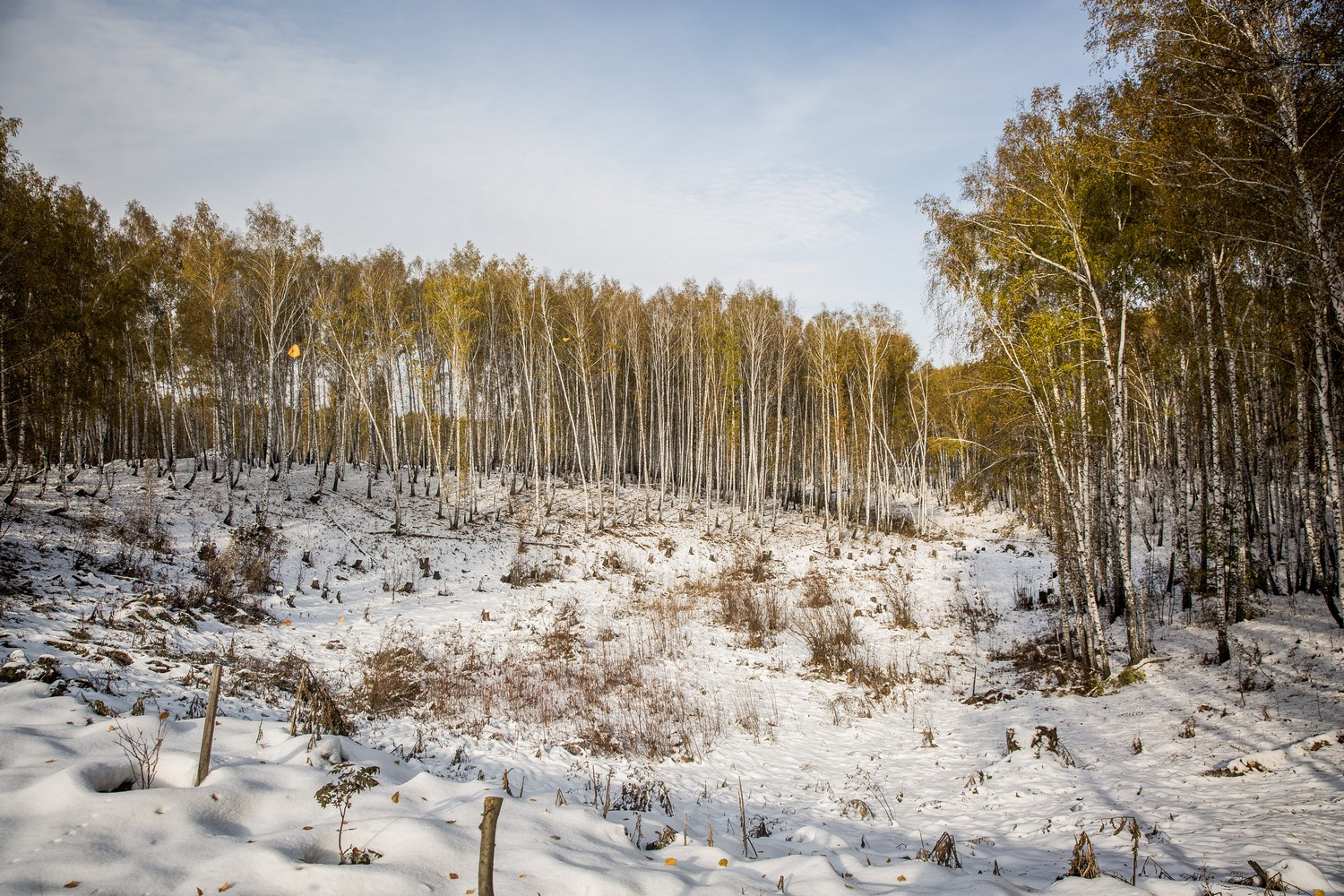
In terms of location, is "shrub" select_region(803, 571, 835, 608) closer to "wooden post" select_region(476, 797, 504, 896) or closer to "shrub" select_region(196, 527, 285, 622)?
"shrub" select_region(196, 527, 285, 622)

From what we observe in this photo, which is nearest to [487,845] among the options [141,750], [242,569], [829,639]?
[141,750]

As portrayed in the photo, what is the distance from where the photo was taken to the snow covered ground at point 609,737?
390 cm

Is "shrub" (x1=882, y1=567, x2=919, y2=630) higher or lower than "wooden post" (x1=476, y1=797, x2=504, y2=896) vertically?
lower

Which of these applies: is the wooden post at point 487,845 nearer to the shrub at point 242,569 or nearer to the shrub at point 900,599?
the shrub at point 242,569

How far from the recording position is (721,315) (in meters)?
30.5

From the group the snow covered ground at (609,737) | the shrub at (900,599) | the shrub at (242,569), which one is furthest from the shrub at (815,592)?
the shrub at (242,569)

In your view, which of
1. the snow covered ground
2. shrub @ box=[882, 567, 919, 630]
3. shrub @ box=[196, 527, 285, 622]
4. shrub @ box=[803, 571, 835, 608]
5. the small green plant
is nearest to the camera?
the small green plant

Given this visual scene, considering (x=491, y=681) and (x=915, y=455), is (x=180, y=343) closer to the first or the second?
(x=491, y=681)

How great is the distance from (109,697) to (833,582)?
1852cm

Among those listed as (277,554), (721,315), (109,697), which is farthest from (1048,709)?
(721,315)

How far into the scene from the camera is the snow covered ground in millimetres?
3900

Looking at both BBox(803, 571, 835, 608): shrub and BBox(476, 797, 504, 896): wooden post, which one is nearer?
BBox(476, 797, 504, 896): wooden post

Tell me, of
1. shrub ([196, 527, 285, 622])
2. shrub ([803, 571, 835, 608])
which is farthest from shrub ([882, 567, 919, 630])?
shrub ([196, 527, 285, 622])

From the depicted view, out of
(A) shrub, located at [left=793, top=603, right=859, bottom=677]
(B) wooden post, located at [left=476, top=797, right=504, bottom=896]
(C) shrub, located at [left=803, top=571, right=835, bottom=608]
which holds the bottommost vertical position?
(A) shrub, located at [left=793, top=603, right=859, bottom=677]
